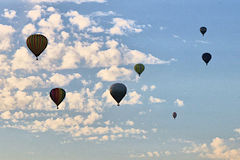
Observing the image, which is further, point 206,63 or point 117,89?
point 206,63

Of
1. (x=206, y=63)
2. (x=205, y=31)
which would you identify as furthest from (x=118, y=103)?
(x=205, y=31)

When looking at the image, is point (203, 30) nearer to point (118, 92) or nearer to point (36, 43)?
point (118, 92)

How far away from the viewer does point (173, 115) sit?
182 metres

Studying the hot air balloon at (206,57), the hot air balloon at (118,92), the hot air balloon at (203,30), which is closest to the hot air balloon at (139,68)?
the hot air balloon at (118,92)

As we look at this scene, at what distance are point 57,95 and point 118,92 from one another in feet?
54.8

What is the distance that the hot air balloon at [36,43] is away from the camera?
117 m

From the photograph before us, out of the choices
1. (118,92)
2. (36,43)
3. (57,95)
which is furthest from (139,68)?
(36,43)

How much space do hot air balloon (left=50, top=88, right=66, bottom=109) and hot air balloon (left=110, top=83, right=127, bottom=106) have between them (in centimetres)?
1355

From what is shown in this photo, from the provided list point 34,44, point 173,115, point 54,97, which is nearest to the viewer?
point 34,44

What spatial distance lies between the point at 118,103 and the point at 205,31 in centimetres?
5264

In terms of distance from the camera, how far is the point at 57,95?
129250mm

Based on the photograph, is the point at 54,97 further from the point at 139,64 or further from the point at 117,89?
the point at 139,64

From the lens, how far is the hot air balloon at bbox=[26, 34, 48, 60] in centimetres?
11706

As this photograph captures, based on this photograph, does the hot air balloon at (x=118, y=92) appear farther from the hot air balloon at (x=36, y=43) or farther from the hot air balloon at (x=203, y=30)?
the hot air balloon at (x=203, y=30)
